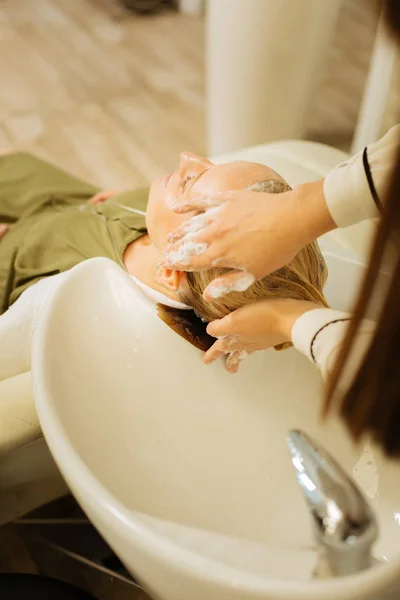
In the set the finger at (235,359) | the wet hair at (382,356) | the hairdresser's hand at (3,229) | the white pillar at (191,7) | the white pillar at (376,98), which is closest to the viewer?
the wet hair at (382,356)

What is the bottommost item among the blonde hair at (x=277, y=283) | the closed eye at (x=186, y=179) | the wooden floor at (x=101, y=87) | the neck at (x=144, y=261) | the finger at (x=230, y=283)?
the wooden floor at (x=101, y=87)

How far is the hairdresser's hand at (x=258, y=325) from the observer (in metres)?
0.78

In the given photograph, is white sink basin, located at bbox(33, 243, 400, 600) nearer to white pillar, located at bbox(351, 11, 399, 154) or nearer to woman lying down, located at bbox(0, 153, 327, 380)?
woman lying down, located at bbox(0, 153, 327, 380)

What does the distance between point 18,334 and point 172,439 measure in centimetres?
36

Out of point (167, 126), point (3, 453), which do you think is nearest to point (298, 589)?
point (3, 453)

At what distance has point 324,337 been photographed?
703 millimetres

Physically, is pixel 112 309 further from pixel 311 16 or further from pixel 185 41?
pixel 185 41

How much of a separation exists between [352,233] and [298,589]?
73cm

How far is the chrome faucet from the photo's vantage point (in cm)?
47

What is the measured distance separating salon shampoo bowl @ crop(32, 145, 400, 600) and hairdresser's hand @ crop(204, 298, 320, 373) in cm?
7

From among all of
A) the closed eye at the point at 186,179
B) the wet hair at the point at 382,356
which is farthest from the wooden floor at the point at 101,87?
the wet hair at the point at 382,356

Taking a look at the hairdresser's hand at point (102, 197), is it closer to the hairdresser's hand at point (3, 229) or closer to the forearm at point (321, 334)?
the hairdresser's hand at point (3, 229)

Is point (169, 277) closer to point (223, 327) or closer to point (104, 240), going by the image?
point (223, 327)

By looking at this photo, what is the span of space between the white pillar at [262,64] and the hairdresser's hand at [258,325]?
44.2 inches
